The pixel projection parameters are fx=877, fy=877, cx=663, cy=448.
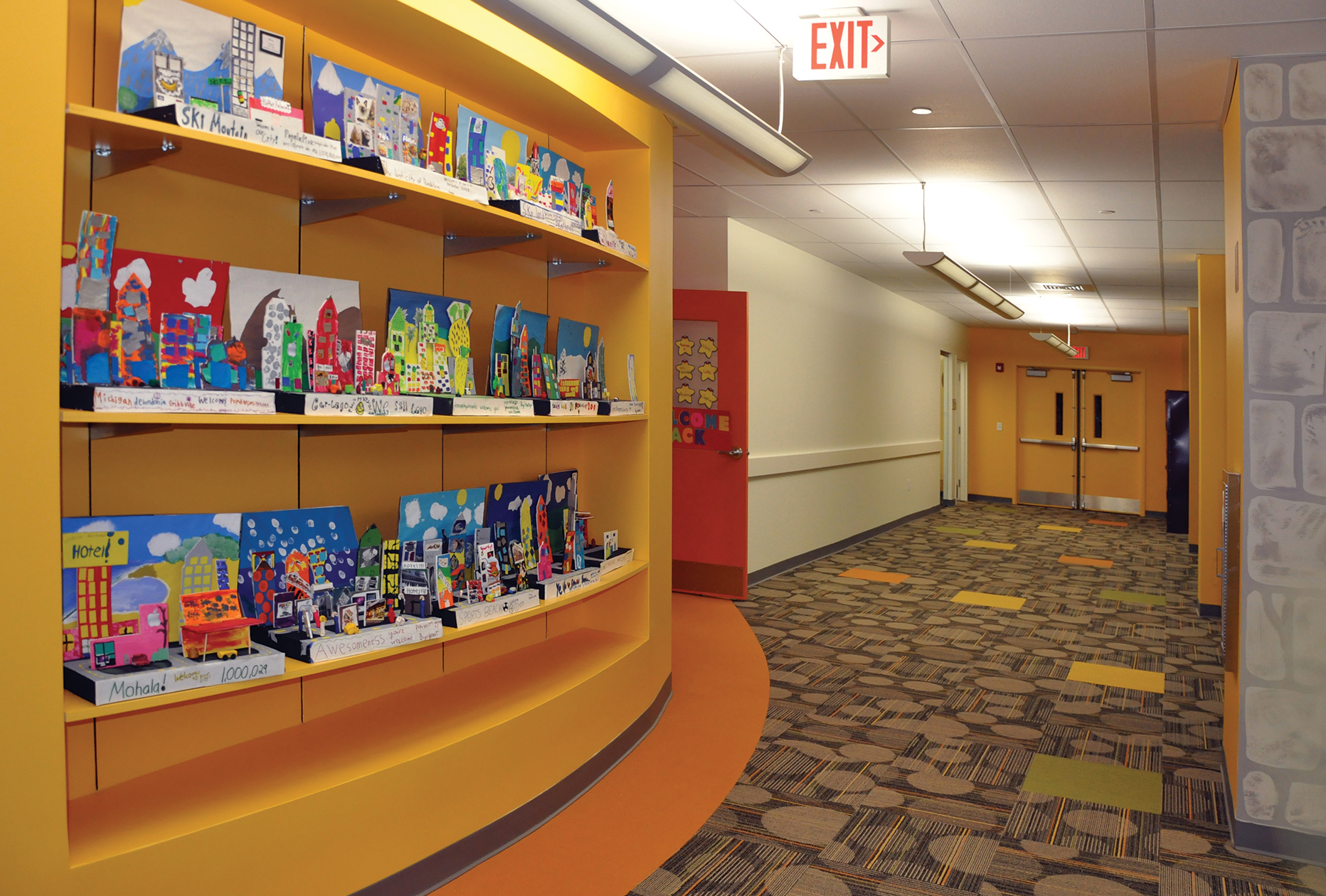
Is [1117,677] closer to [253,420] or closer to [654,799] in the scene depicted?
[654,799]

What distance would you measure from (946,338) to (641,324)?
10.3 meters

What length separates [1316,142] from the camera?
3.01 meters

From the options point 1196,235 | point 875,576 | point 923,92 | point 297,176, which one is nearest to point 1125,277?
point 1196,235

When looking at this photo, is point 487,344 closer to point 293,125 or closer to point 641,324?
point 641,324

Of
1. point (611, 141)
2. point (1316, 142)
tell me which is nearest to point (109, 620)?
point (611, 141)

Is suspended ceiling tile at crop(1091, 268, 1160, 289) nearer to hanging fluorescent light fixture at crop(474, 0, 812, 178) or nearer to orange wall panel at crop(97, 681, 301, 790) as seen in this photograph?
hanging fluorescent light fixture at crop(474, 0, 812, 178)

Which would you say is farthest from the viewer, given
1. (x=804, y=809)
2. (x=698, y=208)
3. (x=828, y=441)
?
(x=828, y=441)

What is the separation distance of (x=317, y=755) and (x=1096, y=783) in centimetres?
292

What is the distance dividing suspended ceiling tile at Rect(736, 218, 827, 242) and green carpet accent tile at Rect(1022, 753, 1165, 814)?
4303 millimetres

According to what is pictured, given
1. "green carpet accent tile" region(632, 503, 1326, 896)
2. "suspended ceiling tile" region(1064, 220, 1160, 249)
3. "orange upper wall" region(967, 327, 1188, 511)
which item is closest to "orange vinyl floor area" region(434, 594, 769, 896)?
"green carpet accent tile" region(632, 503, 1326, 896)

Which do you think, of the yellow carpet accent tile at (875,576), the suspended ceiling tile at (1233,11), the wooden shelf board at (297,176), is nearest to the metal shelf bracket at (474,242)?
the wooden shelf board at (297,176)

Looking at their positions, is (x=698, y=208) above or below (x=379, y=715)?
above

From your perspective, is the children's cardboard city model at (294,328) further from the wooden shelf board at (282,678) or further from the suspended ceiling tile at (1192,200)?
the suspended ceiling tile at (1192,200)

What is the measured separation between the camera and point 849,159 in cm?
494
